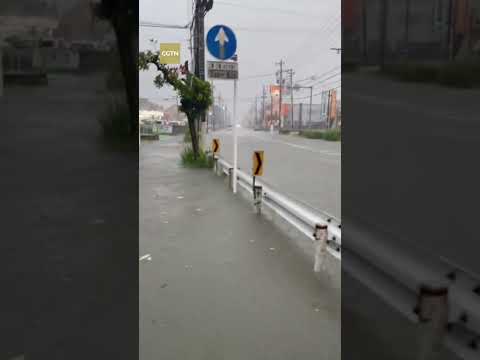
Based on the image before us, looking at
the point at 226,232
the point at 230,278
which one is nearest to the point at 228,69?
the point at 226,232

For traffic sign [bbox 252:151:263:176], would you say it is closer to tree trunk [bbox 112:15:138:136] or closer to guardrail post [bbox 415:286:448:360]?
guardrail post [bbox 415:286:448:360]

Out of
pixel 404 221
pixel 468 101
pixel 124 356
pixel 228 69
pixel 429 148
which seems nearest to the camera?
pixel 124 356

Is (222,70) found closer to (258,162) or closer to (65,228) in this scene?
(258,162)

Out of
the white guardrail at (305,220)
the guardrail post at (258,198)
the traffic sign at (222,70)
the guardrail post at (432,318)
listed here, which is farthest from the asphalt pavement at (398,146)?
the traffic sign at (222,70)

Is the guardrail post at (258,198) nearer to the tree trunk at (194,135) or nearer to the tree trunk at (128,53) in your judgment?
the tree trunk at (128,53)

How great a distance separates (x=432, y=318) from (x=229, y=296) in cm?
161

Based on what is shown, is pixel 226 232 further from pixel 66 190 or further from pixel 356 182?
pixel 66 190

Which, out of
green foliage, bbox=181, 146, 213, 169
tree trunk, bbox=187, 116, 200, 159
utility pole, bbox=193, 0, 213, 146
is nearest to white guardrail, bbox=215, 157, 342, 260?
green foliage, bbox=181, 146, 213, 169

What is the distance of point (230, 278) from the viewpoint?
3.51 metres

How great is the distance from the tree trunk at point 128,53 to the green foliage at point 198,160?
34.6 ft

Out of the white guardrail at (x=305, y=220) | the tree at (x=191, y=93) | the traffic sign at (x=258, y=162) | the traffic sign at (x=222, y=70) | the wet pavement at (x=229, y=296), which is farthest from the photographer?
the tree at (x=191, y=93)

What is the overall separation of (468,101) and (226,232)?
3.54 metres

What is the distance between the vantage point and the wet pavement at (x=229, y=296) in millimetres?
2447

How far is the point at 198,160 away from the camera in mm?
12328
